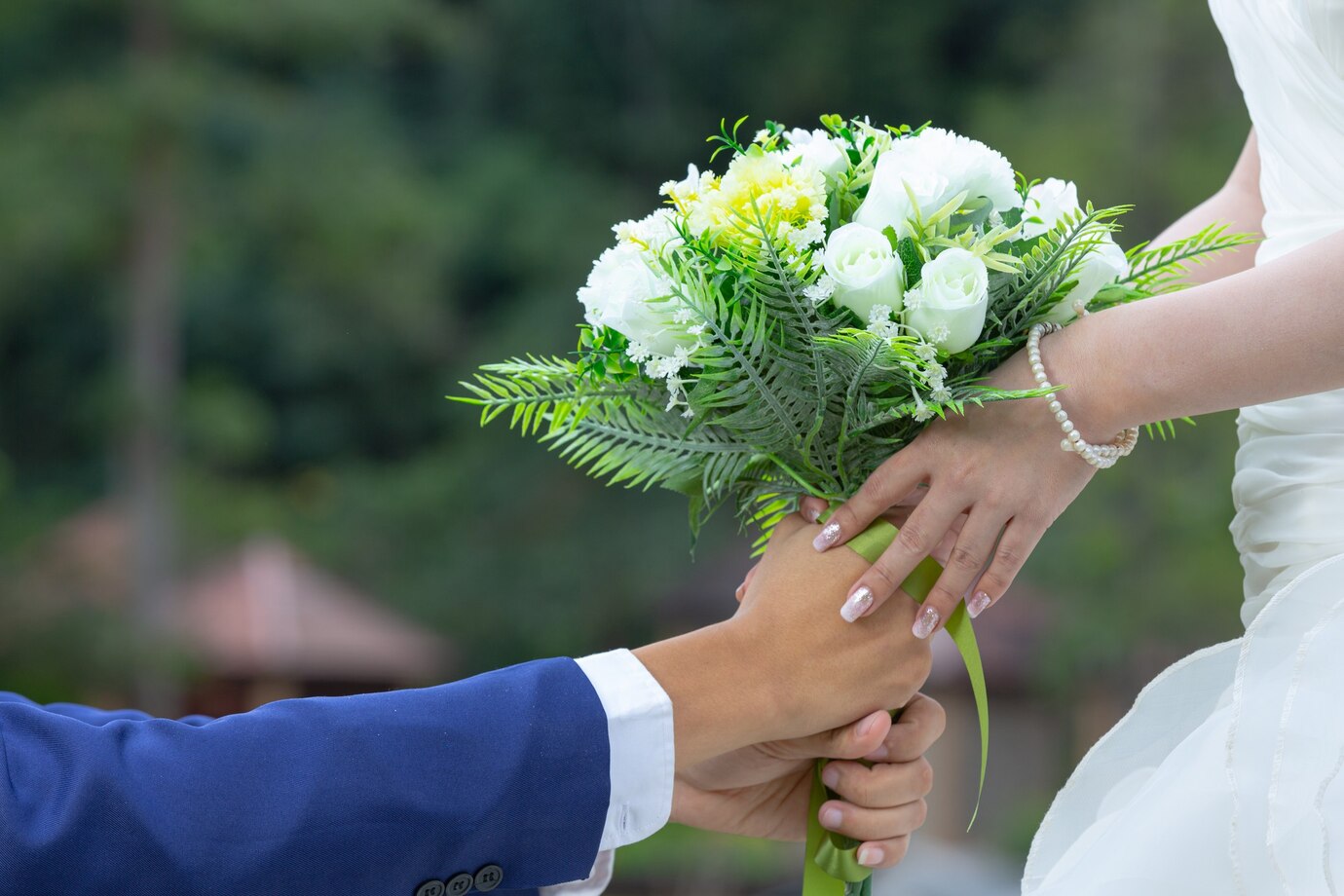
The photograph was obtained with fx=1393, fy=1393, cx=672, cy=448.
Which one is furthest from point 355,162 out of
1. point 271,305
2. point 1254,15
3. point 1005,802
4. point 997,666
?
point 1254,15

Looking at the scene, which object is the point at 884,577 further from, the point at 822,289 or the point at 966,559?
the point at 822,289

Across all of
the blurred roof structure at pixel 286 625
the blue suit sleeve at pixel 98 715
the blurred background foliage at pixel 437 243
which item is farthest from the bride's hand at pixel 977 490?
the blurred roof structure at pixel 286 625

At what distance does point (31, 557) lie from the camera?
8883 mm

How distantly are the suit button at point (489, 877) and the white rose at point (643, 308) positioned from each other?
44cm

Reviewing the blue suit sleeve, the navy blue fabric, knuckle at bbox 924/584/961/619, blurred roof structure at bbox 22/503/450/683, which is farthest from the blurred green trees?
the navy blue fabric

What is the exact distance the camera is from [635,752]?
112 centimetres

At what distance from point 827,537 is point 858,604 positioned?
0.07 meters

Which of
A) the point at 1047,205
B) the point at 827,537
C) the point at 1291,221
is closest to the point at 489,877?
the point at 827,537

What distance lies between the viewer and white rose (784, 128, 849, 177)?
125 centimetres

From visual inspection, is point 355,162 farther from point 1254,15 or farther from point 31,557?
point 1254,15

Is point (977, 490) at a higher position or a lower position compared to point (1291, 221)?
lower

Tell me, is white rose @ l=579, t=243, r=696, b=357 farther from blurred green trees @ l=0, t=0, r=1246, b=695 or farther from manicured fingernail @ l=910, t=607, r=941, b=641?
blurred green trees @ l=0, t=0, r=1246, b=695

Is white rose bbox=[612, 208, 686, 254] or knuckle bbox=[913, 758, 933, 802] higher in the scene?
white rose bbox=[612, 208, 686, 254]

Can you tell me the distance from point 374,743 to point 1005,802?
9610 millimetres
